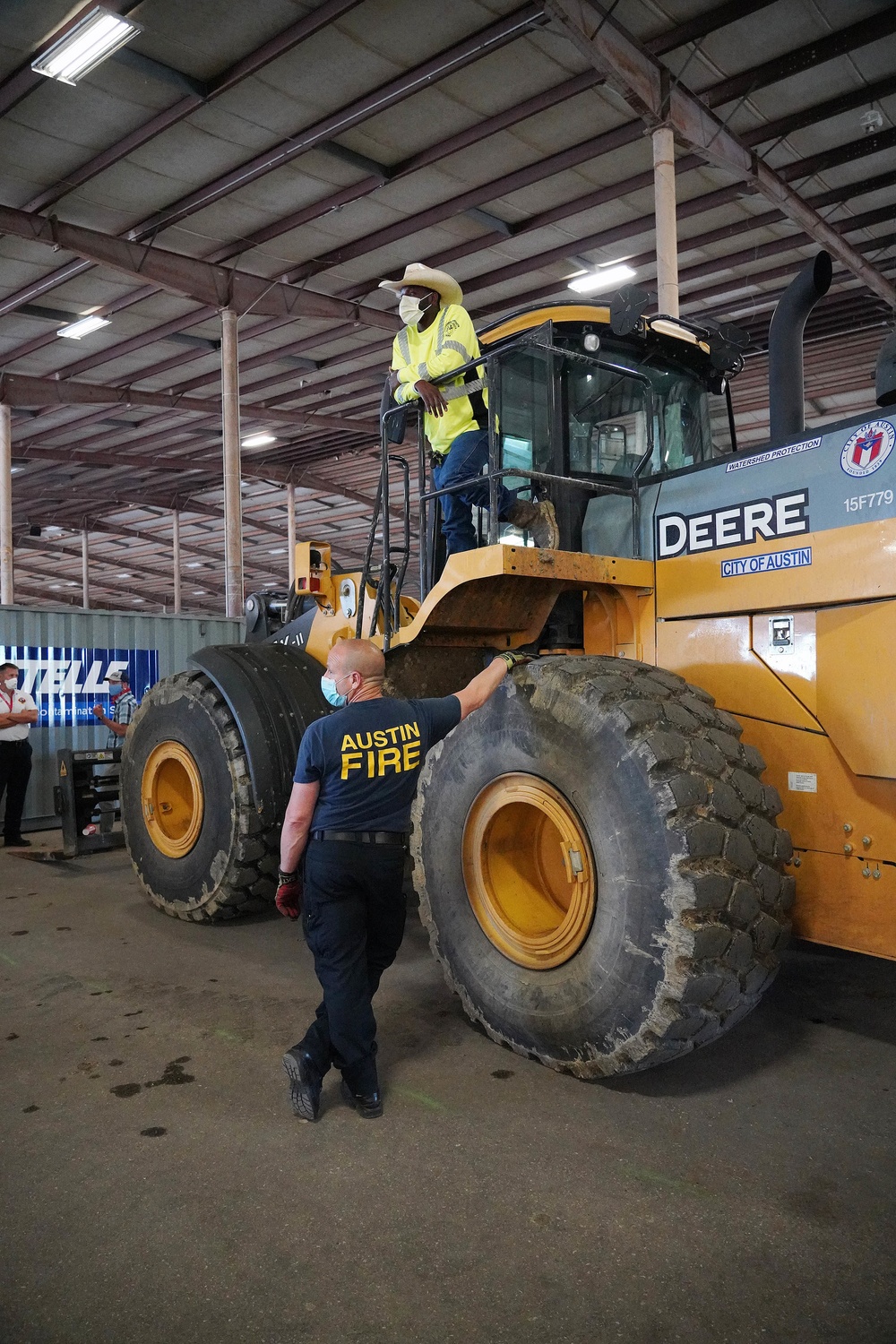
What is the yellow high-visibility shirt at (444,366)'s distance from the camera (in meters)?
4.53

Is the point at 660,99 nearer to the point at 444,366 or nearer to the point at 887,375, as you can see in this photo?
the point at 444,366

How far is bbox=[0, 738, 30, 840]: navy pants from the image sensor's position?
9.09 metres

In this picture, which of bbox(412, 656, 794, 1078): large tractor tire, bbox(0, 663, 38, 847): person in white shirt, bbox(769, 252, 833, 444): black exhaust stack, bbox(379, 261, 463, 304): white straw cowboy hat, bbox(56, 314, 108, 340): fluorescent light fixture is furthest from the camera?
bbox(56, 314, 108, 340): fluorescent light fixture

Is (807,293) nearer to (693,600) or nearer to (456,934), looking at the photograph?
(693,600)

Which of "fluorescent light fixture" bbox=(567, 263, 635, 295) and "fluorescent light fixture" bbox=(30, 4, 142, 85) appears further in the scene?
"fluorescent light fixture" bbox=(567, 263, 635, 295)

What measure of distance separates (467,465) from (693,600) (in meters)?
1.24

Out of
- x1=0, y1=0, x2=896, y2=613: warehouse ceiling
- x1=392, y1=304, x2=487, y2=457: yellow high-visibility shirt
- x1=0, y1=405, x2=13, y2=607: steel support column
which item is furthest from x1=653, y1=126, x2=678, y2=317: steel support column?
x1=0, y1=405, x2=13, y2=607: steel support column

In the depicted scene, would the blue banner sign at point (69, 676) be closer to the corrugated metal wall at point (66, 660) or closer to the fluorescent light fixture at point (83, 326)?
the corrugated metal wall at point (66, 660)

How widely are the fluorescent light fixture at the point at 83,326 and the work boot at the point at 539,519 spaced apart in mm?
12244

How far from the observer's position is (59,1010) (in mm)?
4527

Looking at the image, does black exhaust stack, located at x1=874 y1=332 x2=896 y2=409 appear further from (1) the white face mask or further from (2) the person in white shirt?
(2) the person in white shirt

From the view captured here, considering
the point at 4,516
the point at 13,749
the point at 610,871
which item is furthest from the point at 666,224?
the point at 4,516

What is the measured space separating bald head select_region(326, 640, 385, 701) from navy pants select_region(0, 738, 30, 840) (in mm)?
6650

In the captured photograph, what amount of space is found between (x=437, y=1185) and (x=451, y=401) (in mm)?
3302
